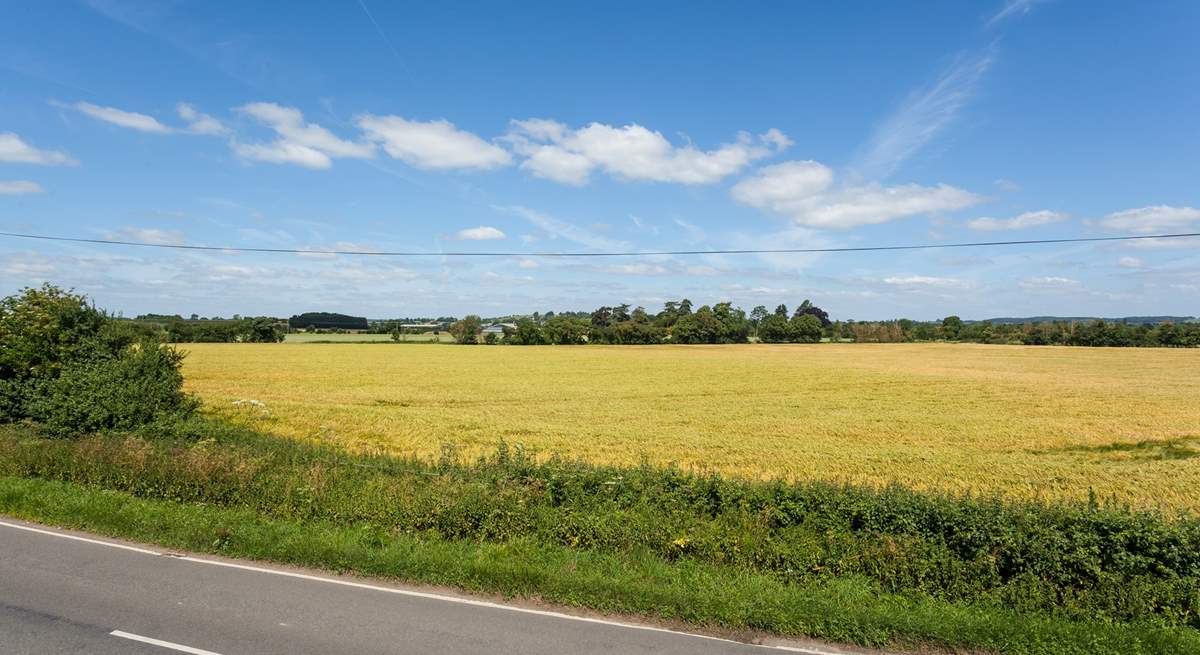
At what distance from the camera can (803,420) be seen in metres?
29.7

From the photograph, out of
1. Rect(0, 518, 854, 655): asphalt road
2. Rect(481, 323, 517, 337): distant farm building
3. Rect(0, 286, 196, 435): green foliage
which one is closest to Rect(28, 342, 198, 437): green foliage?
Rect(0, 286, 196, 435): green foliage

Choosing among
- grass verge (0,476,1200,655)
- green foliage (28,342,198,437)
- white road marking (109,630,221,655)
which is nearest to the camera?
white road marking (109,630,221,655)

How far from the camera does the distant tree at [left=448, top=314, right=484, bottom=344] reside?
13812cm

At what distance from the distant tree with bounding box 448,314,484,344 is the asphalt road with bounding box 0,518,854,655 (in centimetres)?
13015

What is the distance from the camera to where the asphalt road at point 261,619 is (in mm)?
6828

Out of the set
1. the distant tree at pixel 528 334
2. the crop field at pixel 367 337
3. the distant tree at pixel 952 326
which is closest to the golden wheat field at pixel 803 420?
the distant tree at pixel 528 334

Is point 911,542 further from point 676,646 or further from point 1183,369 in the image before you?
point 1183,369

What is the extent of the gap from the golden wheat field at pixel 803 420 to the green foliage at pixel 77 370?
19.5 feet

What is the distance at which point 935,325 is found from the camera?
171 m

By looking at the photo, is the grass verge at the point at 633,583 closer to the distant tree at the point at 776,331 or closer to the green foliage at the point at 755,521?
the green foliage at the point at 755,521

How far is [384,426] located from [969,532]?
23835 mm

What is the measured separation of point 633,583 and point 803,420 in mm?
23635

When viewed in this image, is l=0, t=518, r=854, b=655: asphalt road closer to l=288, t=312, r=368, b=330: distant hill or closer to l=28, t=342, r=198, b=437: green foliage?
l=28, t=342, r=198, b=437: green foliage

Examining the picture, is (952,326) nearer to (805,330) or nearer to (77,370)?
(805,330)
